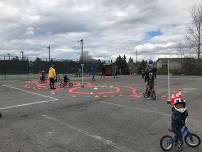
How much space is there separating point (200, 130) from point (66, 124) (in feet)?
12.5

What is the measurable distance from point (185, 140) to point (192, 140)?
150mm

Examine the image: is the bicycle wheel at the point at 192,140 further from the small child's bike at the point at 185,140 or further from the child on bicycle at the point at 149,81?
the child on bicycle at the point at 149,81

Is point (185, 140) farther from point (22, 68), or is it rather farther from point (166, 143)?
point (22, 68)

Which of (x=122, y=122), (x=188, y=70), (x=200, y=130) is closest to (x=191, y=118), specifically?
(x=200, y=130)

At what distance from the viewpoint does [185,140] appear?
7.07 meters

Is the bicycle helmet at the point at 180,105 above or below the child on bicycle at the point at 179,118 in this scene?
above

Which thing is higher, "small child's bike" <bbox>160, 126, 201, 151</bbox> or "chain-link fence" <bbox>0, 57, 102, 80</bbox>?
"chain-link fence" <bbox>0, 57, 102, 80</bbox>

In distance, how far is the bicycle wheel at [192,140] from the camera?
6.98m

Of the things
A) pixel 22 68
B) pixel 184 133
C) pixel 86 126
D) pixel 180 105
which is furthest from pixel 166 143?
pixel 22 68

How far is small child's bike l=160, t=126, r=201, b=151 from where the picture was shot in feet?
22.3

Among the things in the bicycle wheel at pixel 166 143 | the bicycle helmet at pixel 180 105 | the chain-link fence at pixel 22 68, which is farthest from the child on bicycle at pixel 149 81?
the chain-link fence at pixel 22 68

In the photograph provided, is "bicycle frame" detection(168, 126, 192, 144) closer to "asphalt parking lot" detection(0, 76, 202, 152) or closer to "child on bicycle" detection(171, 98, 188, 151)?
"child on bicycle" detection(171, 98, 188, 151)

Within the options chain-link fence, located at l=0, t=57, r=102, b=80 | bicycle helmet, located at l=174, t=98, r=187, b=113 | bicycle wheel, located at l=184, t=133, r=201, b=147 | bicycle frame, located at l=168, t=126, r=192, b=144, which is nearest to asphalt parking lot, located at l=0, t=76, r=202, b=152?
bicycle wheel, located at l=184, t=133, r=201, b=147

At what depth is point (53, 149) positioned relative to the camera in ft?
22.2
